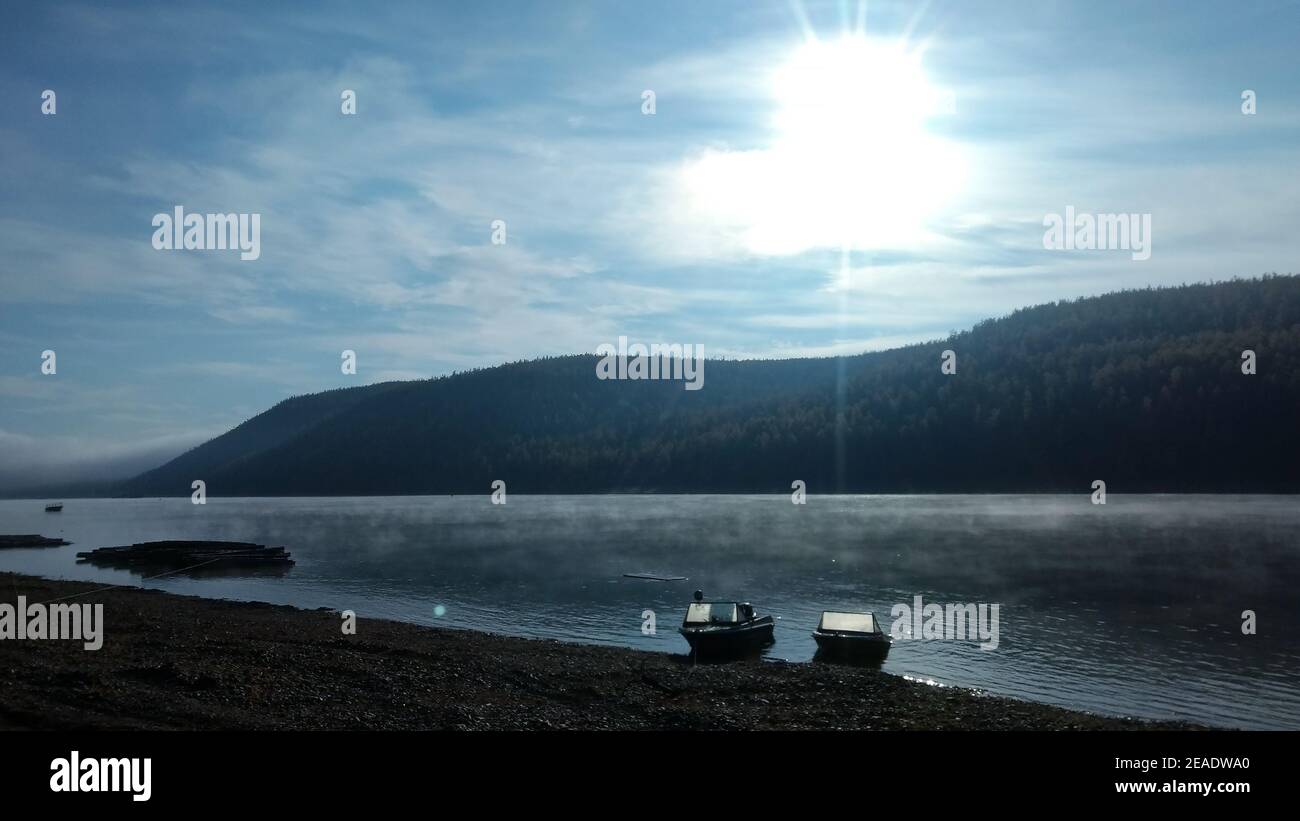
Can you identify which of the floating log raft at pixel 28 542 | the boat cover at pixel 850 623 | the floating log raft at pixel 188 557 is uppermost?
the boat cover at pixel 850 623

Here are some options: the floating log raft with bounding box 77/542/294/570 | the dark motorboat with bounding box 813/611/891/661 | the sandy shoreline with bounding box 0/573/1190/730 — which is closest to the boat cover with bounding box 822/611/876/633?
the dark motorboat with bounding box 813/611/891/661

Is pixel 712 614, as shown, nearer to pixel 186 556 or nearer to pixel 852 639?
pixel 852 639

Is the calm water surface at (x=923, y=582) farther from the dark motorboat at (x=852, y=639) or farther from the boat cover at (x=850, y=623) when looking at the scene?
the boat cover at (x=850, y=623)

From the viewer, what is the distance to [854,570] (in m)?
73.8

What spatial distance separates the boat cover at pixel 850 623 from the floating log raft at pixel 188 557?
210 ft

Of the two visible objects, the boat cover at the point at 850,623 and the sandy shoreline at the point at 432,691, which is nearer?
the sandy shoreline at the point at 432,691

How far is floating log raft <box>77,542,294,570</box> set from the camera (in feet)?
286

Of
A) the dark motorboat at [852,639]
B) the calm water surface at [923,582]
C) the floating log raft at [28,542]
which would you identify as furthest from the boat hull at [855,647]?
the floating log raft at [28,542]

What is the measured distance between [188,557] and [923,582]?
7010 cm

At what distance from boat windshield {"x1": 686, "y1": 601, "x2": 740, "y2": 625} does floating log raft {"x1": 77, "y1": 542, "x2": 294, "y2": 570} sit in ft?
196

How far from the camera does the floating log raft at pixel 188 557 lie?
3435 inches
